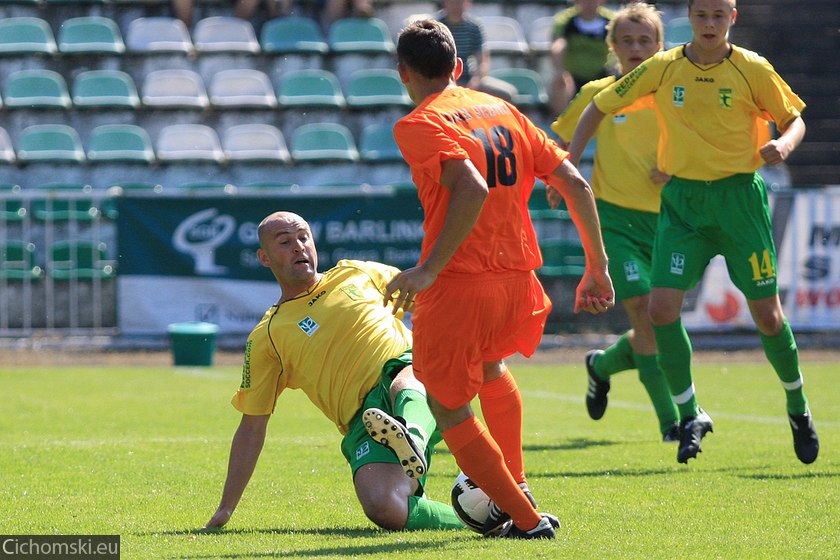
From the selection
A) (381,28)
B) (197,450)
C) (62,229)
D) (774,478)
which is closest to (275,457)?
(197,450)

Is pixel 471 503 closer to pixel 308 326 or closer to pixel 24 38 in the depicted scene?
pixel 308 326

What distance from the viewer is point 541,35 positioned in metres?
19.0

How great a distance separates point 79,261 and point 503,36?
7.10m

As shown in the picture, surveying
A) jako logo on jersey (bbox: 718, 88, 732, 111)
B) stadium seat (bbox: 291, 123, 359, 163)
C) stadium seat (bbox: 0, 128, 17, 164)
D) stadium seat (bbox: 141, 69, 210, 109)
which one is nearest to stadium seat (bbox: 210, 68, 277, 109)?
stadium seat (bbox: 141, 69, 210, 109)

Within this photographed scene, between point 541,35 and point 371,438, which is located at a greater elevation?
point 541,35

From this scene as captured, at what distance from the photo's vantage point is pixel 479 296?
4.88 meters

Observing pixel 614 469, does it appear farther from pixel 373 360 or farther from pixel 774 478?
pixel 373 360

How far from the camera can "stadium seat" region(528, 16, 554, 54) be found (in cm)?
1880

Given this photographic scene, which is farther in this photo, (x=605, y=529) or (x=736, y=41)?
(x=736, y=41)

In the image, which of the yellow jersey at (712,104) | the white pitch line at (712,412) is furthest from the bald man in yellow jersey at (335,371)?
the white pitch line at (712,412)

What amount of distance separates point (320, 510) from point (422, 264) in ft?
5.46

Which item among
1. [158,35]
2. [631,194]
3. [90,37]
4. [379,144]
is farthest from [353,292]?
[90,37]

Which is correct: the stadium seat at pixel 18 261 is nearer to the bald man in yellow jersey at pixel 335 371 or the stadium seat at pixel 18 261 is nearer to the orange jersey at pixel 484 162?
the bald man in yellow jersey at pixel 335 371

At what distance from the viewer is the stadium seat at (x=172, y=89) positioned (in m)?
17.8
